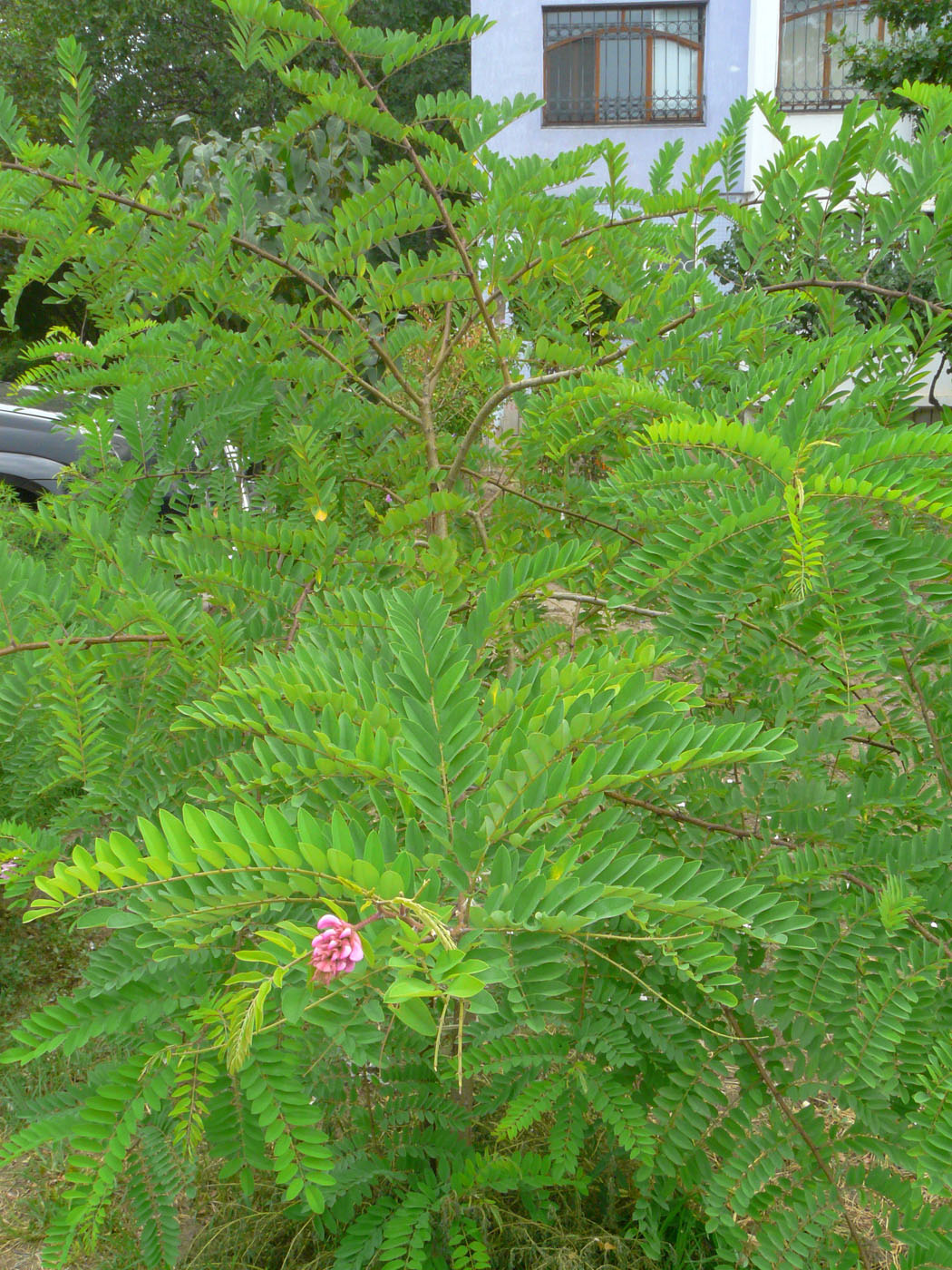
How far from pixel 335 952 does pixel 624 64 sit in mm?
13807

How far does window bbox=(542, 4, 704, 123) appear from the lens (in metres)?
12.1

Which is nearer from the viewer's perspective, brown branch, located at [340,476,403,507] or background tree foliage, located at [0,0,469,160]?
brown branch, located at [340,476,403,507]

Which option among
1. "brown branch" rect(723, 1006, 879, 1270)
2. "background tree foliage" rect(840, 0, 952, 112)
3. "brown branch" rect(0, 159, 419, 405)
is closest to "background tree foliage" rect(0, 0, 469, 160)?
"background tree foliage" rect(840, 0, 952, 112)

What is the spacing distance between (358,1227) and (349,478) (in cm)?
111

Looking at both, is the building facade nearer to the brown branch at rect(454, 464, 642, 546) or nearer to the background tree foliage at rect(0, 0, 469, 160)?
the background tree foliage at rect(0, 0, 469, 160)

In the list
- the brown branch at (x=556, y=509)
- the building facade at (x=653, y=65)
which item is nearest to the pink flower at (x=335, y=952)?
the brown branch at (x=556, y=509)

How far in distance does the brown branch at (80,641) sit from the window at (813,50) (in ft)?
42.1

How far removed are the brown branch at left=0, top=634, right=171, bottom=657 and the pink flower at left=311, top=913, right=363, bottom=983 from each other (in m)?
0.59

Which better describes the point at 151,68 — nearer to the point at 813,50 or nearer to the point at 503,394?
the point at 813,50

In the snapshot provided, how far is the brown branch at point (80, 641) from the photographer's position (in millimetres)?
1055

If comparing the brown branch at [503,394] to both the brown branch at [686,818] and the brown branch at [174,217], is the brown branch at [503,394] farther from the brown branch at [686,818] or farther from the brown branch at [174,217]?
the brown branch at [686,818]

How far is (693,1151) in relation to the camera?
115cm

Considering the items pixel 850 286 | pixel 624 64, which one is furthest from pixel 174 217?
pixel 624 64

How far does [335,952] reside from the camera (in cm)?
54
